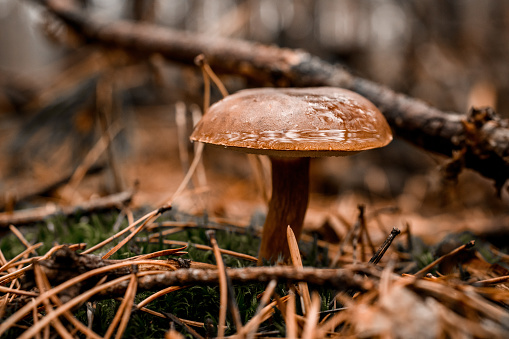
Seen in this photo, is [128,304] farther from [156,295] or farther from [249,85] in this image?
[249,85]

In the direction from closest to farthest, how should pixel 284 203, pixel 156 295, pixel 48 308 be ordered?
pixel 48 308 → pixel 156 295 → pixel 284 203

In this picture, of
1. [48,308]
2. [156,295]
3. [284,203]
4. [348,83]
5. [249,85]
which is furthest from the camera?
[249,85]

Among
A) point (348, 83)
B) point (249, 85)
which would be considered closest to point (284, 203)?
point (348, 83)

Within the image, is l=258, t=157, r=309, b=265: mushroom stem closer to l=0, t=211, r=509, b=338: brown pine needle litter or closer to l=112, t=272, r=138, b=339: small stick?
l=0, t=211, r=509, b=338: brown pine needle litter

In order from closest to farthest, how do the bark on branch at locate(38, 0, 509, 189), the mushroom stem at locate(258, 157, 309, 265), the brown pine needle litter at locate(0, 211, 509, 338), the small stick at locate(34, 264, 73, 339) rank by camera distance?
the brown pine needle litter at locate(0, 211, 509, 338), the small stick at locate(34, 264, 73, 339), the mushroom stem at locate(258, 157, 309, 265), the bark on branch at locate(38, 0, 509, 189)

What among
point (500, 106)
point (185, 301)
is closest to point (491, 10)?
point (500, 106)

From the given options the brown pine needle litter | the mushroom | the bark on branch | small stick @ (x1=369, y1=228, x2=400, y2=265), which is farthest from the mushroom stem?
the bark on branch
